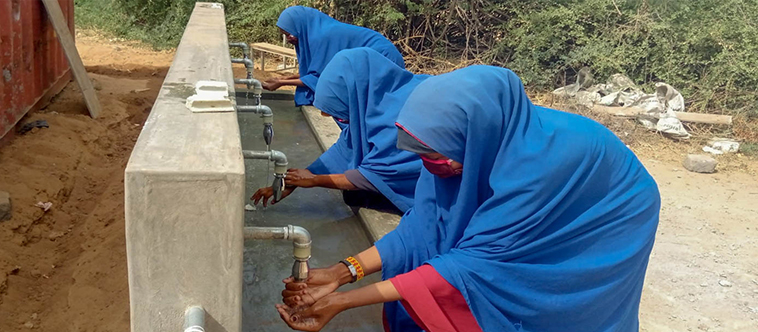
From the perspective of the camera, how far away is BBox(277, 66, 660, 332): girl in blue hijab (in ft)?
5.86

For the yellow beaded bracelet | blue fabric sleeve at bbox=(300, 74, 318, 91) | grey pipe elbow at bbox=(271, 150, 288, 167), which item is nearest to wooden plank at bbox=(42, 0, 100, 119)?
blue fabric sleeve at bbox=(300, 74, 318, 91)

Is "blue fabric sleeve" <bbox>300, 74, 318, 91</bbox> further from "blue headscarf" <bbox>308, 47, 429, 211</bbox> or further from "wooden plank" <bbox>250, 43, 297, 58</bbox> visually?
"wooden plank" <bbox>250, 43, 297, 58</bbox>

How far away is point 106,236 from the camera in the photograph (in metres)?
4.01

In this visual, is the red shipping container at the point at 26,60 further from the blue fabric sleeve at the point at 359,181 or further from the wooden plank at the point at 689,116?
the wooden plank at the point at 689,116

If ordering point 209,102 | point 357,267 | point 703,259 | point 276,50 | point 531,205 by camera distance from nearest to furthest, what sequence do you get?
1. point 531,205
2. point 209,102
3. point 357,267
4. point 703,259
5. point 276,50

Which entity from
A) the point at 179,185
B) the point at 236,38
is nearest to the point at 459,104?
the point at 179,185

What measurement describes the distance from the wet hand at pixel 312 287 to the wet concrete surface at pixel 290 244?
453 millimetres

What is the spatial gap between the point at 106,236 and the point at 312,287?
260cm

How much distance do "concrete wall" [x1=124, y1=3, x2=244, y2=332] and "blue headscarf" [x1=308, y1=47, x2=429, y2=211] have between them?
4.20 feet

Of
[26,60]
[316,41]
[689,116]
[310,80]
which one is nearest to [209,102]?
[310,80]

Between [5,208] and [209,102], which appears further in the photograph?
[5,208]

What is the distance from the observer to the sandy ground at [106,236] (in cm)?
337

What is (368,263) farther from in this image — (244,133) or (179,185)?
(244,133)

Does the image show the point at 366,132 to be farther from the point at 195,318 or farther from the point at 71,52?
the point at 71,52
